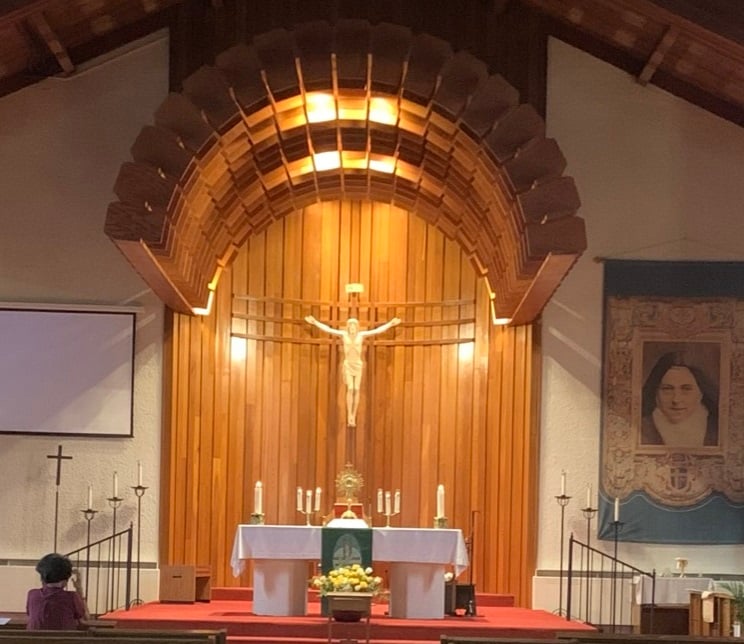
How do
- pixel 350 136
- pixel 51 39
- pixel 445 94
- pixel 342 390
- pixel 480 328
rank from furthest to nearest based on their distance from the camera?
pixel 342 390
pixel 480 328
pixel 350 136
pixel 51 39
pixel 445 94

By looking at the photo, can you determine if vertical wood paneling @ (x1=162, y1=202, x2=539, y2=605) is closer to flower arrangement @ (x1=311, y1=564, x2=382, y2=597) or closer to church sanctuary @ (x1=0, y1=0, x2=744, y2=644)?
church sanctuary @ (x1=0, y1=0, x2=744, y2=644)

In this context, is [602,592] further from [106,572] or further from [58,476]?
[58,476]

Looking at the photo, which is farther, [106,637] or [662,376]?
[662,376]

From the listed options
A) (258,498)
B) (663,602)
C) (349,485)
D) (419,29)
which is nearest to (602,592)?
(663,602)

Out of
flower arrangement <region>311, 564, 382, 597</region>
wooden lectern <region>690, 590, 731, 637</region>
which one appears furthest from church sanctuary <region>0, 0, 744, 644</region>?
flower arrangement <region>311, 564, 382, 597</region>

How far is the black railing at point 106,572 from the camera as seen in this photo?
12.8m

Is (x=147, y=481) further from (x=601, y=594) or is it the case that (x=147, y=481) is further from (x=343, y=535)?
(x=601, y=594)

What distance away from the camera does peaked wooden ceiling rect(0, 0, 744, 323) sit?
33.8ft

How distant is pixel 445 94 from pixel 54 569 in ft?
16.0

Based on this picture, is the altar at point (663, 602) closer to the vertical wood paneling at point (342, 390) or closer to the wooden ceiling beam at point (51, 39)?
the vertical wood paneling at point (342, 390)

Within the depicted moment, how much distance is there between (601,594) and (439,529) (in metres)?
1.85

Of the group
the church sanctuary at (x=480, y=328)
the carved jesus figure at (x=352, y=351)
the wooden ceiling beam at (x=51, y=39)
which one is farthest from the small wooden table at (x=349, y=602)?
the wooden ceiling beam at (x=51, y=39)

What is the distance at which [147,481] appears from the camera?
13008 millimetres

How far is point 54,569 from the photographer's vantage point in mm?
7410
